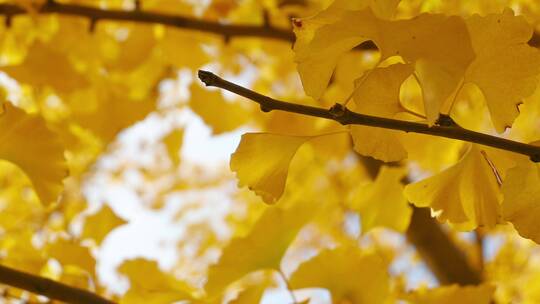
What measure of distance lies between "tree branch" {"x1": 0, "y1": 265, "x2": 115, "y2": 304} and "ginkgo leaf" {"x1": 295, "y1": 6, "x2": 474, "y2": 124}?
0.25 metres

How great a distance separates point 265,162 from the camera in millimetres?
394

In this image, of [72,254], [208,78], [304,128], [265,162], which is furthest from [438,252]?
[208,78]

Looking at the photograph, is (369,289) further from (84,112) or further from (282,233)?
(84,112)

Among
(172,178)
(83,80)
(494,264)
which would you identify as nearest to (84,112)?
(83,80)

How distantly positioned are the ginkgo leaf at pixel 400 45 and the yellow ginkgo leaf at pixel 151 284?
24cm

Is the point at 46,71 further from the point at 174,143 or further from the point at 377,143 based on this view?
the point at 377,143

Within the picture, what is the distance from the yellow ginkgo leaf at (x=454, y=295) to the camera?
18.7 inches

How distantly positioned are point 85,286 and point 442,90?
512 millimetres

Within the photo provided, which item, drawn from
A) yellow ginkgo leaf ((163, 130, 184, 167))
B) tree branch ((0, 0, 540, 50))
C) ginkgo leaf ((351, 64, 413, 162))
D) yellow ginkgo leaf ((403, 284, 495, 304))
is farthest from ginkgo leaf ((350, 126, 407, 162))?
yellow ginkgo leaf ((163, 130, 184, 167))

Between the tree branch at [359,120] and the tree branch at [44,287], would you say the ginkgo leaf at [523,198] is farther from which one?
the tree branch at [44,287]

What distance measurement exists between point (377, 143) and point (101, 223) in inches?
18.7

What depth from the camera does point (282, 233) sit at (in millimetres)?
562

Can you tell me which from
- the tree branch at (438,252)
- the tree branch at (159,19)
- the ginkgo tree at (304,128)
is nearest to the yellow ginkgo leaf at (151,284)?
the ginkgo tree at (304,128)

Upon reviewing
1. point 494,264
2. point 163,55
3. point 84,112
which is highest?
point 163,55
